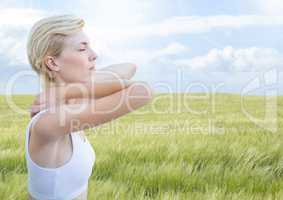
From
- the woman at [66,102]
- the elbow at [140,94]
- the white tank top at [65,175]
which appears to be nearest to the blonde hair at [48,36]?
the woman at [66,102]

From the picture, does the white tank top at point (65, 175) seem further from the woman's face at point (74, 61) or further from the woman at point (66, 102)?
the woman's face at point (74, 61)

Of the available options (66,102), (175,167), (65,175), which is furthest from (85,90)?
(175,167)

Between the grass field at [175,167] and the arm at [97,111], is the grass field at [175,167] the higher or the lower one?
the lower one

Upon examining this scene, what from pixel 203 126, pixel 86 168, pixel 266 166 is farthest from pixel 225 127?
pixel 86 168

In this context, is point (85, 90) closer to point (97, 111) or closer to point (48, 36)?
point (97, 111)

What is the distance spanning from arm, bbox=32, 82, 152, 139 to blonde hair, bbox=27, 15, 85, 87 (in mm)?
231

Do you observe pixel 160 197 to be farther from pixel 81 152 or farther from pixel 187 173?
pixel 81 152

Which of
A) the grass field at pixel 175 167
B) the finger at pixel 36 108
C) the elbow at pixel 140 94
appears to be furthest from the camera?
the grass field at pixel 175 167

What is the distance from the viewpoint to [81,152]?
1604 millimetres

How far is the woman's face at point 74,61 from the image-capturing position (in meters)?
1.57

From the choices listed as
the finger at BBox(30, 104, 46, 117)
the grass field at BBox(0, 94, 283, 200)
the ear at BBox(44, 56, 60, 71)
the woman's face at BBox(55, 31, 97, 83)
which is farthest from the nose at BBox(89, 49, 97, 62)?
the grass field at BBox(0, 94, 283, 200)

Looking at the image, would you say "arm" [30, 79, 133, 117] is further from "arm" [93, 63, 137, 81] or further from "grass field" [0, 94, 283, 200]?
"grass field" [0, 94, 283, 200]

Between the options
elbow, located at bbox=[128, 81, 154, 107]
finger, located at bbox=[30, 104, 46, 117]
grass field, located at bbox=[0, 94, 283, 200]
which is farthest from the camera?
grass field, located at bbox=[0, 94, 283, 200]

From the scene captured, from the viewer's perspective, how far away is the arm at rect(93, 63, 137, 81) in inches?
60.7
